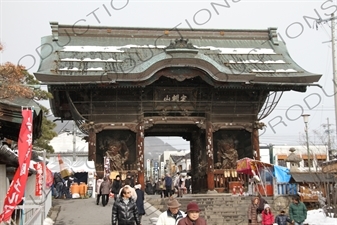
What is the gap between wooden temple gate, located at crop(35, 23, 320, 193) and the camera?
26344 mm

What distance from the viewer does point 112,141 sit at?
91.6 feet

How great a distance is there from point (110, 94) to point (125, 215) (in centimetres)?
1840

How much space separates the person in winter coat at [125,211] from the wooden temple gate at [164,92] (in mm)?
16127

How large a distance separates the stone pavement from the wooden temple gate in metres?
6.50

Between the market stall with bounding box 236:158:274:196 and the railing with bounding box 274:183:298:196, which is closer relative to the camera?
the railing with bounding box 274:183:298:196

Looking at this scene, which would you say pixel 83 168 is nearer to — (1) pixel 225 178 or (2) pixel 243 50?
(1) pixel 225 178

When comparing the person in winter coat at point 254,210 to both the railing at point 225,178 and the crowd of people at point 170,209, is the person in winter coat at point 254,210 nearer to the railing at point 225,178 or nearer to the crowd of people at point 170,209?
the crowd of people at point 170,209

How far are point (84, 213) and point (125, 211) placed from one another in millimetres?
8757

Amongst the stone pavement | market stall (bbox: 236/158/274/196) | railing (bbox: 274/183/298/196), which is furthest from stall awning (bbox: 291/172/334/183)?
the stone pavement

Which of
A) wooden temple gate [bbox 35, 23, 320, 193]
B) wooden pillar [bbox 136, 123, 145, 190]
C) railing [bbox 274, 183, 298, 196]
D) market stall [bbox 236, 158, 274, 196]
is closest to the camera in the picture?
railing [bbox 274, 183, 298, 196]

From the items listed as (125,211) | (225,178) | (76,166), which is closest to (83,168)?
(76,166)

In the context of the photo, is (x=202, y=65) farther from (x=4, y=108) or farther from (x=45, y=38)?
(x=4, y=108)

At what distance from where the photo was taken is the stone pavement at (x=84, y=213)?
1653cm

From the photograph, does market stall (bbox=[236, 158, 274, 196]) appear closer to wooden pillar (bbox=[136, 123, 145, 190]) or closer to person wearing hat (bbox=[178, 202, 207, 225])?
wooden pillar (bbox=[136, 123, 145, 190])
